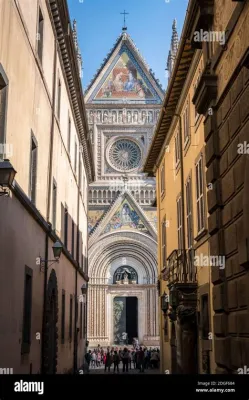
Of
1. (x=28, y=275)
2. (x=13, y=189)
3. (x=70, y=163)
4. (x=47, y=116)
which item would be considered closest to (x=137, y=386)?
(x=13, y=189)

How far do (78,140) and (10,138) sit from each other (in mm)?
15923

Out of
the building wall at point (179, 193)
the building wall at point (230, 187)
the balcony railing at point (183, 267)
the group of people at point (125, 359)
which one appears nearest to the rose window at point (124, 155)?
the group of people at point (125, 359)

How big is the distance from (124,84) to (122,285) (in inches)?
733

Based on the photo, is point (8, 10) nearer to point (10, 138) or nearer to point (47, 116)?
point (10, 138)

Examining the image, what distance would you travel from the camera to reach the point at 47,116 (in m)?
15.8

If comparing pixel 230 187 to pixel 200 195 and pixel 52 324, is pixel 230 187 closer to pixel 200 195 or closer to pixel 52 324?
pixel 200 195

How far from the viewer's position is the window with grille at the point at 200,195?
13783mm

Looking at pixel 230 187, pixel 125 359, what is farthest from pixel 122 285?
pixel 230 187

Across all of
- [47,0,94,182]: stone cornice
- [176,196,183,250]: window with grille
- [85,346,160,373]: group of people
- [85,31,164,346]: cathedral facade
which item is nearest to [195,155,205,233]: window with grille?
[176,196,183,250]: window with grille

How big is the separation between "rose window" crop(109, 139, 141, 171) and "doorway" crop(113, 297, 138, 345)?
12232 millimetres

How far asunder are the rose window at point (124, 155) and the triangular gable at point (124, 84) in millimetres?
3965

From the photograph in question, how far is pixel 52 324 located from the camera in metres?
16.8

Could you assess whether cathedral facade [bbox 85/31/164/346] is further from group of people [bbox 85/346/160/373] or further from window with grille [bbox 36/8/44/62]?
window with grille [bbox 36/8/44/62]

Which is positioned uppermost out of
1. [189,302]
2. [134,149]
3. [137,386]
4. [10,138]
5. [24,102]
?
[134,149]
